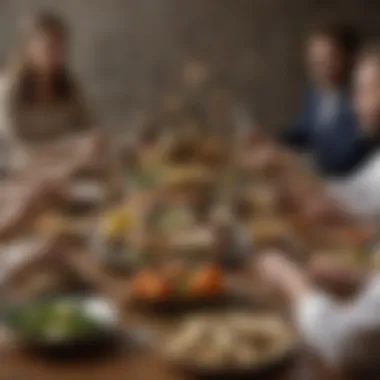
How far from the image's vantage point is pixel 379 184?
8.46 ft

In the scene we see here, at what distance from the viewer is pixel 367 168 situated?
2771 millimetres

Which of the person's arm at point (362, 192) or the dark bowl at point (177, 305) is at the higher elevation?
the person's arm at point (362, 192)

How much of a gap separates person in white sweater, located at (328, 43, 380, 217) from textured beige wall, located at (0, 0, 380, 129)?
1.39 m

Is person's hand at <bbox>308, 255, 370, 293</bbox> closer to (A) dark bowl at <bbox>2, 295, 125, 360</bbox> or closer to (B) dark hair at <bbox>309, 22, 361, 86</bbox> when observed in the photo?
(A) dark bowl at <bbox>2, 295, 125, 360</bbox>

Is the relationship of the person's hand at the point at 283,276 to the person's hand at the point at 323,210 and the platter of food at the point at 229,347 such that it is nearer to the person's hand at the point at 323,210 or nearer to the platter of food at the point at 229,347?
the platter of food at the point at 229,347

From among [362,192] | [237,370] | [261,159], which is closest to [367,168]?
[362,192]

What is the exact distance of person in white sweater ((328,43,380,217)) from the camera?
8.02 feet

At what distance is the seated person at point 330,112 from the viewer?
354cm

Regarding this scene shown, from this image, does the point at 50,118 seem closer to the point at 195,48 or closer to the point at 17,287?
the point at 195,48

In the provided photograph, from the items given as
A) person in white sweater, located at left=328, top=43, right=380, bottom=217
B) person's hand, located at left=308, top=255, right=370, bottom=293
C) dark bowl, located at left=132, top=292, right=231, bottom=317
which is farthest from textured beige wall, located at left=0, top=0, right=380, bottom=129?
dark bowl, located at left=132, top=292, right=231, bottom=317

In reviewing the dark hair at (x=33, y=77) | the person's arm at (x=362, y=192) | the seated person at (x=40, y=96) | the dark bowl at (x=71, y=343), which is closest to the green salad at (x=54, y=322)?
the dark bowl at (x=71, y=343)

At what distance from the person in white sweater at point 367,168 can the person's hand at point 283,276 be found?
64 cm

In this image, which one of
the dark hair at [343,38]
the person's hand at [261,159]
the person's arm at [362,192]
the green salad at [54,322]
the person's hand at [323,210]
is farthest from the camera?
the dark hair at [343,38]

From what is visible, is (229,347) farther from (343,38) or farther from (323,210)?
(343,38)
